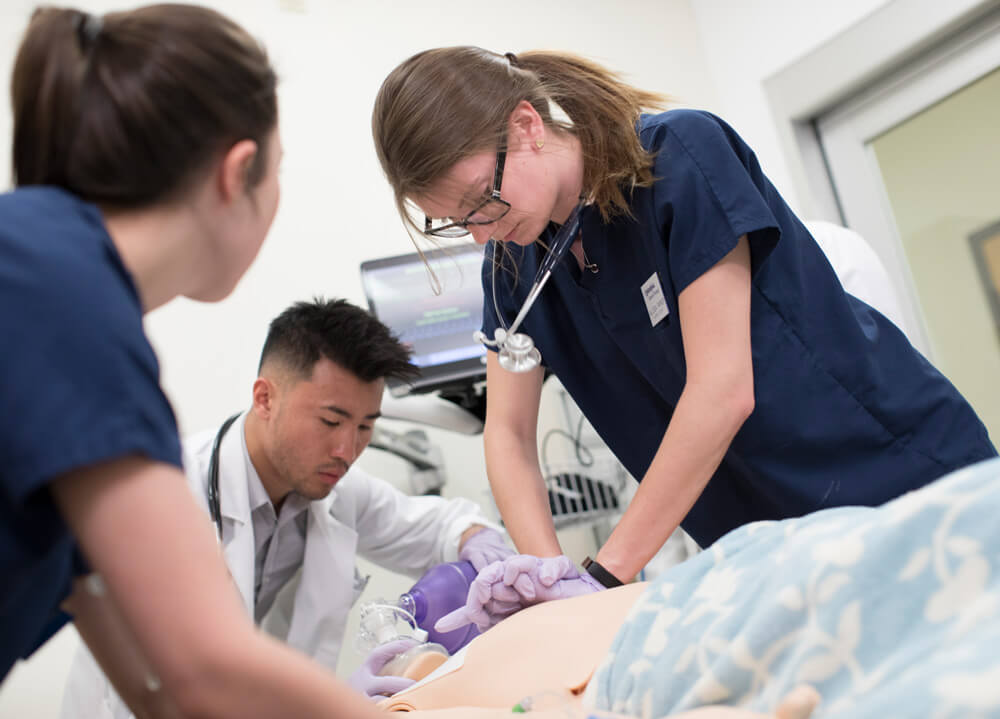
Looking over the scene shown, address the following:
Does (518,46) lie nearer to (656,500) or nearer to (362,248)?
(362,248)

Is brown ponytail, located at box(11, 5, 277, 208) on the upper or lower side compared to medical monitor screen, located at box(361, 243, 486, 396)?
upper

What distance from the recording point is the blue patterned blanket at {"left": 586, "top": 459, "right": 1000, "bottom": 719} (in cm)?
56

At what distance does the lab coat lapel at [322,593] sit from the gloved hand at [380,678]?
0.75 meters

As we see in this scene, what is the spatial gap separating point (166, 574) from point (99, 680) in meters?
1.43

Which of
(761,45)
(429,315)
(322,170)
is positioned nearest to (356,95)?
(322,170)

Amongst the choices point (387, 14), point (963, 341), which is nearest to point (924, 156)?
point (963, 341)

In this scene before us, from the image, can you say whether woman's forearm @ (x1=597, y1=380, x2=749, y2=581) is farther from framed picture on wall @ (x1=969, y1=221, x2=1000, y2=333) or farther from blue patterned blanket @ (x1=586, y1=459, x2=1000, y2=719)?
framed picture on wall @ (x1=969, y1=221, x2=1000, y2=333)

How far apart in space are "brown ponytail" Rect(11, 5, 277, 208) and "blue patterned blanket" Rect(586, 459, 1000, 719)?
584 mm

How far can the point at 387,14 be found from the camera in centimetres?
287

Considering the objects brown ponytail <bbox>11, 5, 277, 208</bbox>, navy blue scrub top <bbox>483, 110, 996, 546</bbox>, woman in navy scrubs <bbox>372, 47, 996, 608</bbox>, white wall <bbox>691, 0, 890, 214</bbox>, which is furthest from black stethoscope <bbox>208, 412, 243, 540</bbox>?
white wall <bbox>691, 0, 890, 214</bbox>

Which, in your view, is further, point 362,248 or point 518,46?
point 518,46

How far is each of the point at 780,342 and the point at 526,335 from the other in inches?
16.8

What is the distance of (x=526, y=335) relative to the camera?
1.51 metres

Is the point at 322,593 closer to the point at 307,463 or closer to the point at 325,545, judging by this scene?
the point at 325,545
